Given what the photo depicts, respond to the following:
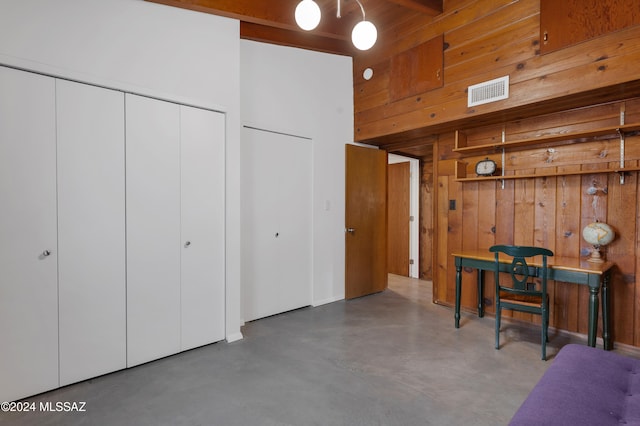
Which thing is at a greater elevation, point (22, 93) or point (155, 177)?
point (22, 93)

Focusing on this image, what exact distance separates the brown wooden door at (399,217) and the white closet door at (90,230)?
4.29 metres

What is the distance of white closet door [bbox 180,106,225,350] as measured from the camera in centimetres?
276

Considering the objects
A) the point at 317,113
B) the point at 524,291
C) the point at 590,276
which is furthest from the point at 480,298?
the point at 317,113

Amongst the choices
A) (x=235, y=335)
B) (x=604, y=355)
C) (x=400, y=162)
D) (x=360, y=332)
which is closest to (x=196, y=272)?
(x=235, y=335)

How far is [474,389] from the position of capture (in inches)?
87.5

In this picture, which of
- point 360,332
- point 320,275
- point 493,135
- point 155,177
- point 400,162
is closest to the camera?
point 155,177

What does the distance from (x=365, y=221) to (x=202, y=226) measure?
91.2 inches

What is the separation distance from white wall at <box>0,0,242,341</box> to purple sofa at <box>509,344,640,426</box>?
2377 millimetres

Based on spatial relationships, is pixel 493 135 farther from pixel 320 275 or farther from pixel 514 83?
pixel 320 275

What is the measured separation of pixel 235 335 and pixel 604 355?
8.49 feet

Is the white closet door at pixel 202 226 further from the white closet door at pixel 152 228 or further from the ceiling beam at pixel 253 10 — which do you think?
the ceiling beam at pixel 253 10

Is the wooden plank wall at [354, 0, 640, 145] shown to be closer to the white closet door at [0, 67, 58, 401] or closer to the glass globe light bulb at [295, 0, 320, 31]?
the glass globe light bulb at [295, 0, 320, 31]

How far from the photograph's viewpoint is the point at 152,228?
2590 millimetres

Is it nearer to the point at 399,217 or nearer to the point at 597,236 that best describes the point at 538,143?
the point at 597,236
